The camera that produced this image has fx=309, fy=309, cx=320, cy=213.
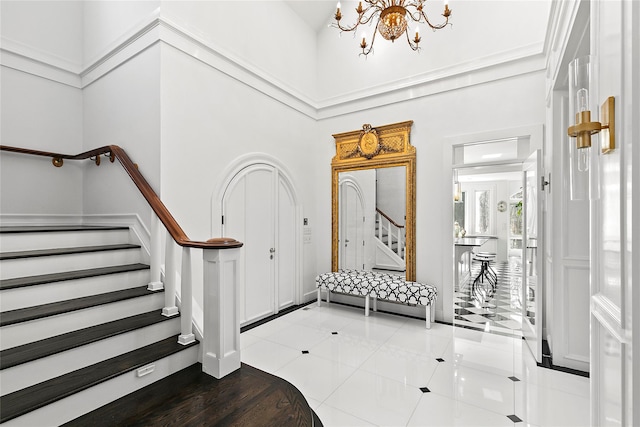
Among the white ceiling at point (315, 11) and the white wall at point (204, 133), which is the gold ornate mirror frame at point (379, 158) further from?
the white ceiling at point (315, 11)

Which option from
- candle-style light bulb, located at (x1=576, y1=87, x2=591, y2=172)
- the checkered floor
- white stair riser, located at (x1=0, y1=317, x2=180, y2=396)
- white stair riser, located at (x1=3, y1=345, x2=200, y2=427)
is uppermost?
candle-style light bulb, located at (x1=576, y1=87, x2=591, y2=172)

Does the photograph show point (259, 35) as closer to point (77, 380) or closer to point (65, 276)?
point (65, 276)

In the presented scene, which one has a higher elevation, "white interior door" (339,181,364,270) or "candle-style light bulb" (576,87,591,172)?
"candle-style light bulb" (576,87,591,172)

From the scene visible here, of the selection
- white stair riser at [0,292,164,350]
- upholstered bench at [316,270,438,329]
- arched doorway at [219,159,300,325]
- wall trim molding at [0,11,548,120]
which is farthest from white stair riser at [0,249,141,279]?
upholstered bench at [316,270,438,329]

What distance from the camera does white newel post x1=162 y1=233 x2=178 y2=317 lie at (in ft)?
8.39

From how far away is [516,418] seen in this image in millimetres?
2266

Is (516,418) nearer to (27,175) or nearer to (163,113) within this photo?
(163,113)

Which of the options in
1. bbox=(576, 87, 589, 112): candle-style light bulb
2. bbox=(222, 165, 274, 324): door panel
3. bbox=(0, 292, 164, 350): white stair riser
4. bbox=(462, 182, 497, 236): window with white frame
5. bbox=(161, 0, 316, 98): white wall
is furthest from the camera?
bbox=(462, 182, 497, 236): window with white frame

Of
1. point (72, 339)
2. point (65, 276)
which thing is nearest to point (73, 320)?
point (72, 339)

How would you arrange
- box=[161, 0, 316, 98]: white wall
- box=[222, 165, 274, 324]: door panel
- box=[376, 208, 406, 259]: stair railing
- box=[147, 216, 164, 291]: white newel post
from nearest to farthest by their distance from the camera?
box=[147, 216, 164, 291]: white newel post → box=[161, 0, 316, 98]: white wall → box=[222, 165, 274, 324]: door panel → box=[376, 208, 406, 259]: stair railing

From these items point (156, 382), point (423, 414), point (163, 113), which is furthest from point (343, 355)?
point (163, 113)

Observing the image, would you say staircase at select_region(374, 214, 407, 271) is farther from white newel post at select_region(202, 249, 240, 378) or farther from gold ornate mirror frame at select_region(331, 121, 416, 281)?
white newel post at select_region(202, 249, 240, 378)

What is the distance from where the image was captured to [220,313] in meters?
2.24

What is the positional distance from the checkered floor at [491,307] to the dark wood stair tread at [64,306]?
3.90m
